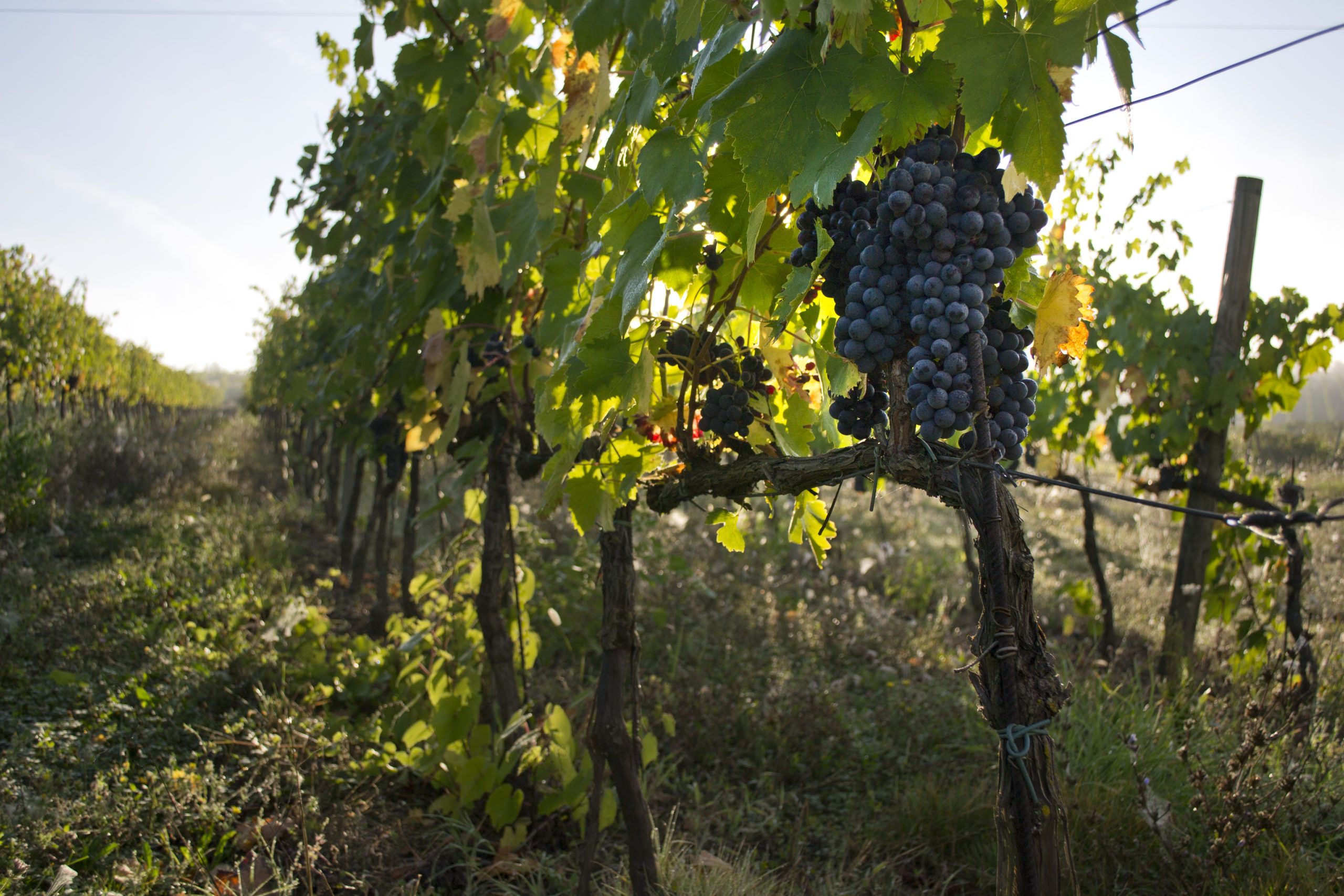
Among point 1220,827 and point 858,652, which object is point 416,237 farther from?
point 858,652

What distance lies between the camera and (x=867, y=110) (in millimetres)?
980

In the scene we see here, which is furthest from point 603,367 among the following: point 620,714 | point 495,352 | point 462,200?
point 495,352

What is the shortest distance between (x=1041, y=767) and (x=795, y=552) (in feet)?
17.5

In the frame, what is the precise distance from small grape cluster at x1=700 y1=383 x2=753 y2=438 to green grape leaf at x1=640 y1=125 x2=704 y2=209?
0.50m

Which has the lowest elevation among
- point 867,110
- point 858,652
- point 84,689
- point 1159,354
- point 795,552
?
point 84,689

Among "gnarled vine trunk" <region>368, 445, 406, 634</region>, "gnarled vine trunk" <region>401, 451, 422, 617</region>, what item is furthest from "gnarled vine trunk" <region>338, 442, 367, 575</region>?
"gnarled vine trunk" <region>401, 451, 422, 617</region>

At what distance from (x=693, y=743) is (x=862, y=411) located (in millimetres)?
2579

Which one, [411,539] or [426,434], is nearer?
[426,434]

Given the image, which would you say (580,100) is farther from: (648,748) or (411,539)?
(411,539)

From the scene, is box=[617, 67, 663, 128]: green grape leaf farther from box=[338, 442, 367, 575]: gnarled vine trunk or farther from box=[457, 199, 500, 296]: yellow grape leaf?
box=[338, 442, 367, 575]: gnarled vine trunk

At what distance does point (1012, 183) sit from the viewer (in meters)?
1.14

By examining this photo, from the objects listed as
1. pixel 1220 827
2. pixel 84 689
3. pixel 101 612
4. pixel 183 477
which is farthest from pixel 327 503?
pixel 1220 827

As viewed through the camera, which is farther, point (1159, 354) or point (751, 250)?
point (1159, 354)

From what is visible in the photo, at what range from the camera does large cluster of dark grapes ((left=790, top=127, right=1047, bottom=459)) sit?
1021mm
